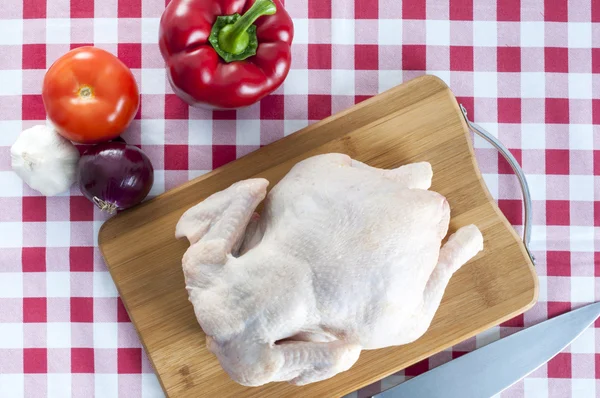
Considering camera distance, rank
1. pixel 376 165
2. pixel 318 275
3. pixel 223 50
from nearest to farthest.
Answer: pixel 318 275
pixel 223 50
pixel 376 165

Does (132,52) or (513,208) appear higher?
(132,52)

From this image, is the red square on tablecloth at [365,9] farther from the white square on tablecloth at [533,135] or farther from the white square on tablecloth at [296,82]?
the white square on tablecloth at [533,135]

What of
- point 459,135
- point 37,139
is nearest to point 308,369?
point 459,135

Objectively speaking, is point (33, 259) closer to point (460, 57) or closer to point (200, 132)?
point (200, 132)

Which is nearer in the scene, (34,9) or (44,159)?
(44,159)

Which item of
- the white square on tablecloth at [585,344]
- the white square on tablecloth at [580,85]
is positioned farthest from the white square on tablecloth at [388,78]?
the white square on tablecloth at [585,344]

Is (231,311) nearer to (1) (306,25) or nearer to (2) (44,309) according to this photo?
(2) (44,309)

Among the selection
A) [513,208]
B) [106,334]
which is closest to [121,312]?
[106,334]
